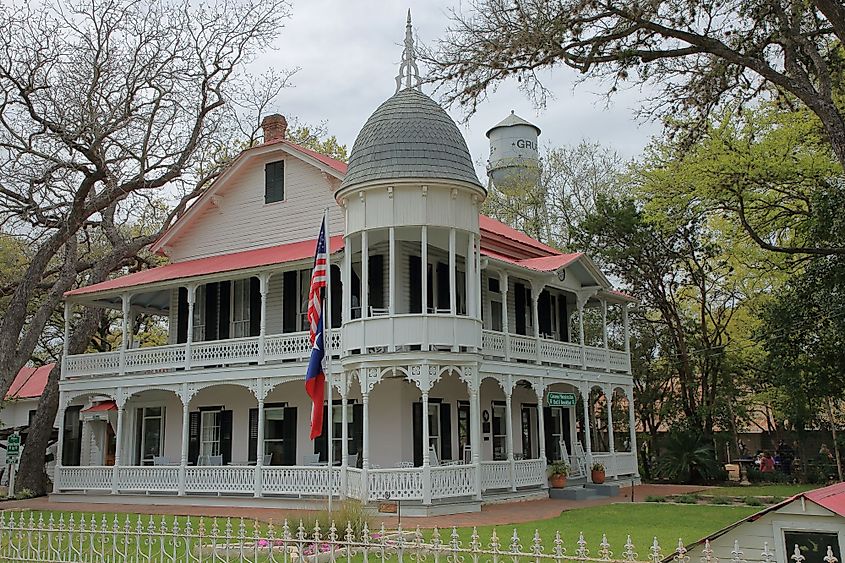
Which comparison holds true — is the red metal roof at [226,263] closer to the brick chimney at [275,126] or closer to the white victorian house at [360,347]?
the white victorian house at [360,347]

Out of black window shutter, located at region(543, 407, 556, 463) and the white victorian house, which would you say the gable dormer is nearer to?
the white victorian house

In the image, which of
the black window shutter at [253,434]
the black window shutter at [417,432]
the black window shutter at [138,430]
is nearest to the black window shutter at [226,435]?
the black window shutter at [253,434]

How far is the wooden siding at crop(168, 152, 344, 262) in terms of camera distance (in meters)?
24.9

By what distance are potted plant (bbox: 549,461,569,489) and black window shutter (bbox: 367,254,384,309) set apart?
6.72 meters

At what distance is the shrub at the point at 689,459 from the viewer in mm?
29875

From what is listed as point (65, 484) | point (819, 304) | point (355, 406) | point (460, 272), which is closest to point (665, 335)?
point (819, 304)

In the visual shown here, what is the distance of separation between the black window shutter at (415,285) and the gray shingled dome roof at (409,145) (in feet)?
9.91

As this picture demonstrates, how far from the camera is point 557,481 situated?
76.2 ft

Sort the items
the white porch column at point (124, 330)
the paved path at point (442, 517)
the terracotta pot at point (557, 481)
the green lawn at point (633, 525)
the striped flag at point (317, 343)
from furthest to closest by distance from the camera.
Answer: the white porch column at point (124, 330), the terracotta pot at point (557, 481), the paved path at point (442, 517), the striped flag at point (317, 343), the green lawn at point (633, 525)

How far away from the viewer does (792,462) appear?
32375 mm

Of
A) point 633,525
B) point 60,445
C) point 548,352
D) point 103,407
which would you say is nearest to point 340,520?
point 633,525

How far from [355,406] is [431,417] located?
2.08m

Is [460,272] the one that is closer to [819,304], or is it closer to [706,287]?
[819,304]

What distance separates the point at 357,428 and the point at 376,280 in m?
3.96
